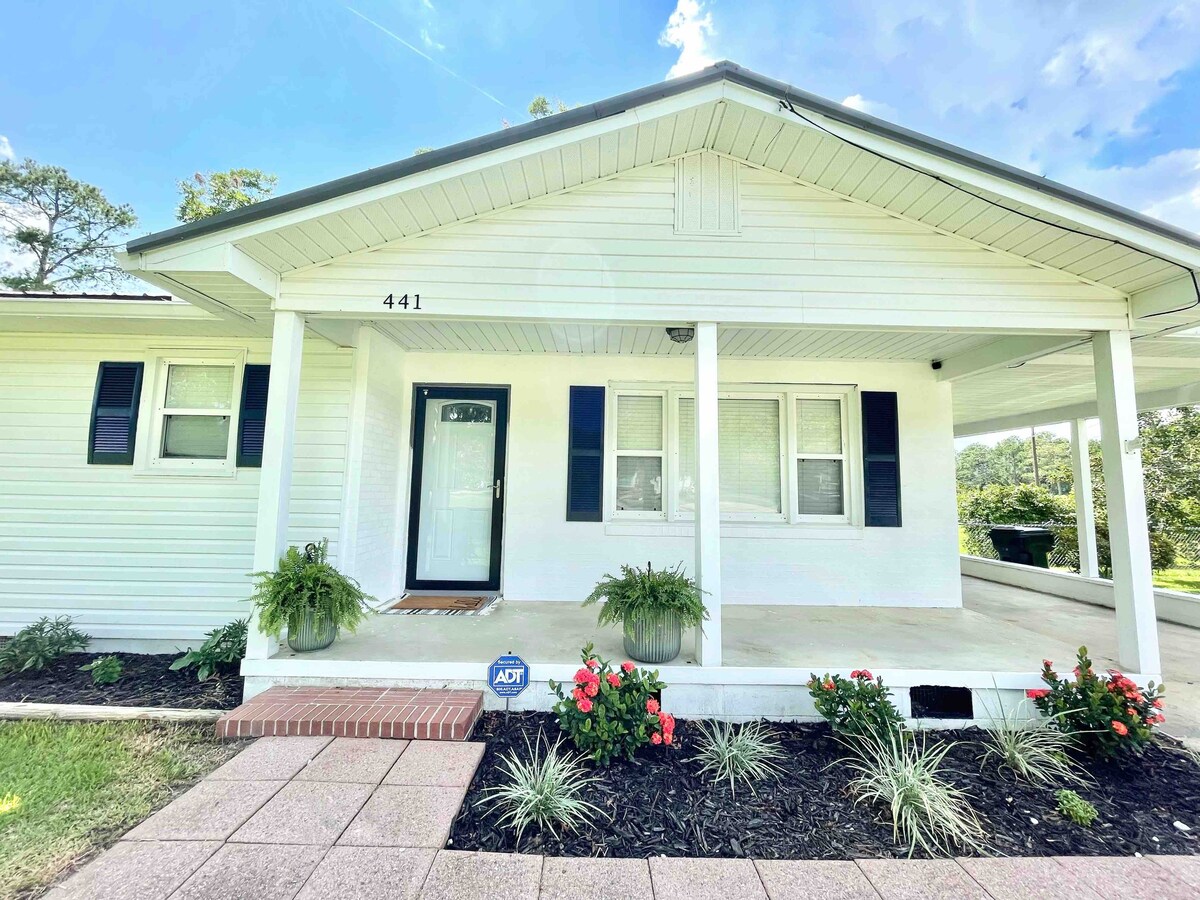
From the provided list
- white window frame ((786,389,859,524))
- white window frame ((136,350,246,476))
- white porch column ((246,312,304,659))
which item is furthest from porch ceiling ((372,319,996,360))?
white window frame ((136,350,246,476))

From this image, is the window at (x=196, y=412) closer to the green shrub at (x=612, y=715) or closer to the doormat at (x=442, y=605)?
the doormat at (x=442, y=605)

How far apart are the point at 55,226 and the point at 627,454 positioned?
752 inches

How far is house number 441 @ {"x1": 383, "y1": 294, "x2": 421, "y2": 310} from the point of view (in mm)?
3379

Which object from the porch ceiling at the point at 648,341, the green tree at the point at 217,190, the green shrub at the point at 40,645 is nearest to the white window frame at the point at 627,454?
the porch ceiling at the point at 648,341

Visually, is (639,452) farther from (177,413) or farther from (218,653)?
(177,413)

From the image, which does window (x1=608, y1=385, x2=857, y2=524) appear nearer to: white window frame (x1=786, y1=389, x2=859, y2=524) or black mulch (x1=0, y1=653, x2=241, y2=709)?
white window frame (x1=786, y1=389, x2=859, y2=524)

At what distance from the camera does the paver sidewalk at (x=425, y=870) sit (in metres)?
1.83

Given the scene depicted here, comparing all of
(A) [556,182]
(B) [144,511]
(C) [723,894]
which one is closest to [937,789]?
(C) [723,894]

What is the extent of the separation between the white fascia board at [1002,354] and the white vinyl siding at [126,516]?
5.58m

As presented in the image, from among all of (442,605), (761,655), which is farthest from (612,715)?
(442,605)

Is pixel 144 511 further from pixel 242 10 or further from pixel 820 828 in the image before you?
pixel 242 10

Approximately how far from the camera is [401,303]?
338 cm

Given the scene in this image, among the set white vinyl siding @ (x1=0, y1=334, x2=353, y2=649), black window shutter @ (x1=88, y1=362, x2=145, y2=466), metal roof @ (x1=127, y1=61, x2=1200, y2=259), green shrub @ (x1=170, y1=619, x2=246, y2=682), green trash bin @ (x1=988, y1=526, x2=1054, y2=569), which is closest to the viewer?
metal roof @ (x1=127, y1=61, x2=1200, y2=259)

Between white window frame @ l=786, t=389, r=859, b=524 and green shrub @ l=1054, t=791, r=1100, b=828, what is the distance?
2937 mm
